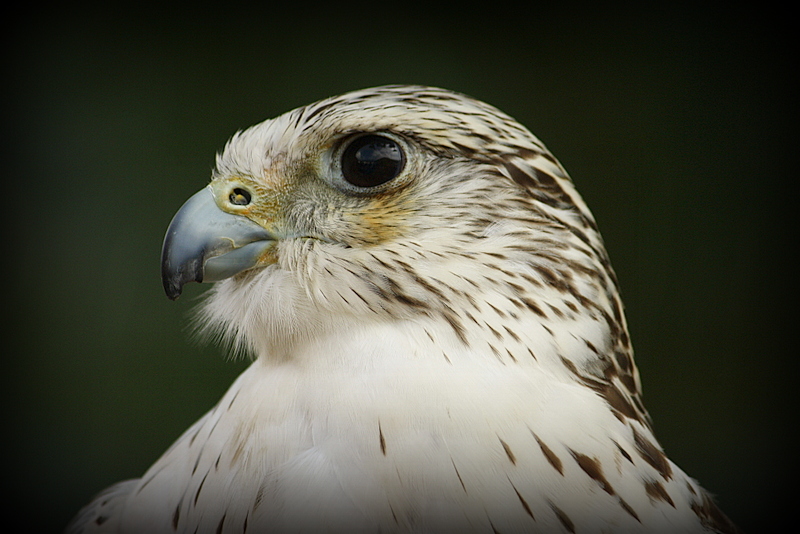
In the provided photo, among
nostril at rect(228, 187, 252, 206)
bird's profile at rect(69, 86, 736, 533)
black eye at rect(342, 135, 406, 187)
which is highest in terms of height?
black eye at rect(342, 135, 406, 187)

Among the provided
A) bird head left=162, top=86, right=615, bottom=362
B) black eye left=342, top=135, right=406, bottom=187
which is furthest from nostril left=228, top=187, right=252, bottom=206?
black eye left=342, top=135, right=406, bottom=187

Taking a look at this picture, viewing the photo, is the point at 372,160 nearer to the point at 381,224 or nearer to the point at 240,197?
the point at 381,224

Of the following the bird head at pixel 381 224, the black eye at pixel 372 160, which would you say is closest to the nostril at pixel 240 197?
the bird head at pixel 381 224

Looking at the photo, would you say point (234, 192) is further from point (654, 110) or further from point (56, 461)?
point (56, 461)

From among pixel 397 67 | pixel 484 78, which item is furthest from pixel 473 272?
pixel 397 67

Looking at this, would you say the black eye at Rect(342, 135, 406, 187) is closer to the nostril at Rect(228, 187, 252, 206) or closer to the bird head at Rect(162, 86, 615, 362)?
the bird head at Rect(162, 86, 615, 362)

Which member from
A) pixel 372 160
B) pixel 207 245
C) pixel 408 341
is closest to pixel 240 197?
pixel 207 245
